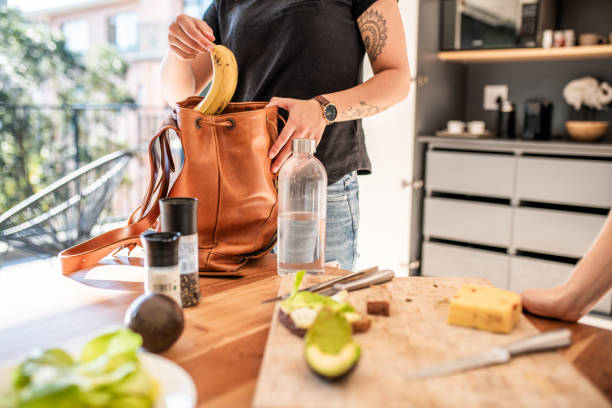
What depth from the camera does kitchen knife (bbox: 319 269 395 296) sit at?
2.77ft

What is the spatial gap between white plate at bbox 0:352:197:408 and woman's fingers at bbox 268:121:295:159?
0.52 metres

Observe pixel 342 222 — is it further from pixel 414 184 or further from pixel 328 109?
pixel 414 184

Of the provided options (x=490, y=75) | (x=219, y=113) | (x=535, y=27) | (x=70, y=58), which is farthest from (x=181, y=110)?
(x=70, y=58)

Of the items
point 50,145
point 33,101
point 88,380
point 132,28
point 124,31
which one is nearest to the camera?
point 88,380

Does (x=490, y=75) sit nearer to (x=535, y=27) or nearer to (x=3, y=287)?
(x=535, y=27)

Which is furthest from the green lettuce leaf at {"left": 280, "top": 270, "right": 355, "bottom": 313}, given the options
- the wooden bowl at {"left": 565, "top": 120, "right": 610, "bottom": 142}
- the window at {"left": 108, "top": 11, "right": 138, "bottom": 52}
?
the window at {"left": 108, "top": 11, "right": 138, "bottom": 52}

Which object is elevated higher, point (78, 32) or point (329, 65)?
point (78, 32)

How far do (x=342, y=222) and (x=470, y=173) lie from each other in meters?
1.87

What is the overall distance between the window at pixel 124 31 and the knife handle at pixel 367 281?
1401 cm

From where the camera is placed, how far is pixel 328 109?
1.08m

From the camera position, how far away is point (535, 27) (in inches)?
113

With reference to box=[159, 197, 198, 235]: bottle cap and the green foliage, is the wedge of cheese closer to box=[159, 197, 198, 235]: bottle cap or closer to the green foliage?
box=[159, 197, 198, 235]: bottle cap

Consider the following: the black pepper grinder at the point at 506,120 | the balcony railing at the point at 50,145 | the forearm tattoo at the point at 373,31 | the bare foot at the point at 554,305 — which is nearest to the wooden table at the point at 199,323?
the bare foot at the point at 554,305

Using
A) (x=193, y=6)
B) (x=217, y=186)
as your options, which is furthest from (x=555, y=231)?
(x=193, y=6)
